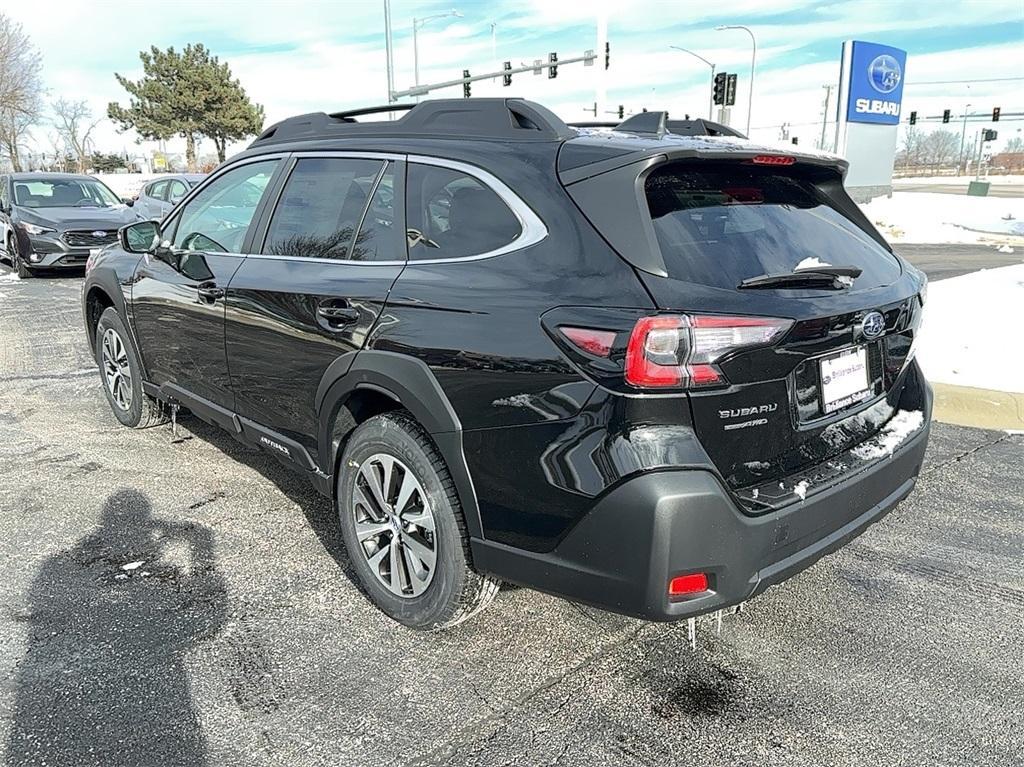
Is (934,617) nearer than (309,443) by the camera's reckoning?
Yes

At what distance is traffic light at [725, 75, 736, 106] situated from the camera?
94.1 ft

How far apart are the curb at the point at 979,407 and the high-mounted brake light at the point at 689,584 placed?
389 cm

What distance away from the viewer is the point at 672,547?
2205 millimetres

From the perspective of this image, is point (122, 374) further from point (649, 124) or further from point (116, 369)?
point (649, 124)

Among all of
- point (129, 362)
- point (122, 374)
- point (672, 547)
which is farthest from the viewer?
point (122, 374)

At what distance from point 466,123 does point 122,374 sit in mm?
3408

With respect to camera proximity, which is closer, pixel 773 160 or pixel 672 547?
pixel 672 547

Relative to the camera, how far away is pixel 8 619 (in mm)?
3074

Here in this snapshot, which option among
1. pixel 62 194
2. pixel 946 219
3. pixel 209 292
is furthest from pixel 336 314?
pixel 946 219

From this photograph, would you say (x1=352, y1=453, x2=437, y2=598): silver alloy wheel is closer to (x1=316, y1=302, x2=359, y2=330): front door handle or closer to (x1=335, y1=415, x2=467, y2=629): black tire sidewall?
(x1=335, y1=415, x2=467, y2=629): black tire sidewall

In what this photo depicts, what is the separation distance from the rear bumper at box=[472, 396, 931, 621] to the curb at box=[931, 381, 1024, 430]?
11.3 feet

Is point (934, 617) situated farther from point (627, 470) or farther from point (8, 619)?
point (8, 619)

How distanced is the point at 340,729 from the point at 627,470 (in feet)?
3.94

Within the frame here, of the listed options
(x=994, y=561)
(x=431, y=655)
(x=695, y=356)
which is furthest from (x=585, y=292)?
(x=994, y=561)
